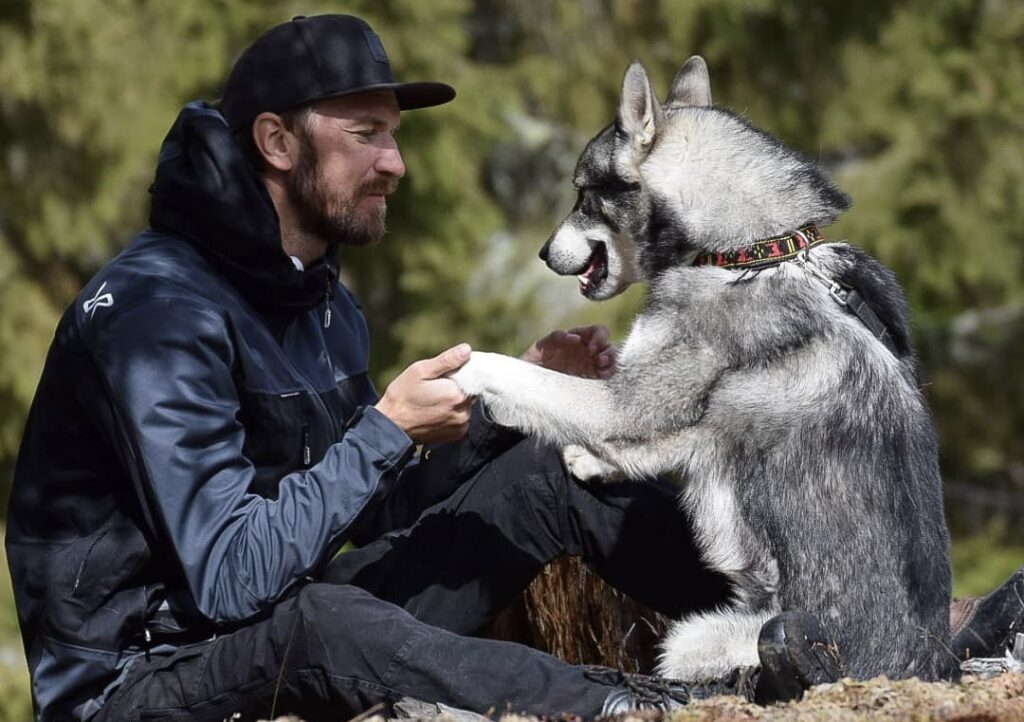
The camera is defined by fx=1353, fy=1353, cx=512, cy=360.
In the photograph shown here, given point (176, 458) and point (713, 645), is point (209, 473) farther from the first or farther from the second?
point (713, 645)

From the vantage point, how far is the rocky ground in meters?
2.65

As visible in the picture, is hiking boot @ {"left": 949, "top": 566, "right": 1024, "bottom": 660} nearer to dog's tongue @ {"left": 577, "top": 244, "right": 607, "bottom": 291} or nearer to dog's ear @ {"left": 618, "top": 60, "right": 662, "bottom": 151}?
dog's tongue @ {"left": 577, "top": 244, "right": 607, "bottom": 291}

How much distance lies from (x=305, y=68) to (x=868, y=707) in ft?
6.73

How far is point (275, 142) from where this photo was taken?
3549 millimetres

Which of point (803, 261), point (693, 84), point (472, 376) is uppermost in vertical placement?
point (693, 84)

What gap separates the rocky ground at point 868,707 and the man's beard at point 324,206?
→ 4.41 ft

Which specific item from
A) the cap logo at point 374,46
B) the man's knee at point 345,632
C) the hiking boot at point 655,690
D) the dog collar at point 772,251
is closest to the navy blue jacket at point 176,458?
the man's knee at point 345,632

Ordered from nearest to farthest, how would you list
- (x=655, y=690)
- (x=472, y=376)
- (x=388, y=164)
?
1. (x=655, y=690)
2. (x=472, y=376)
3. (x=388, y=164)

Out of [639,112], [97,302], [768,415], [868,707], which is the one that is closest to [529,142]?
[639,112]

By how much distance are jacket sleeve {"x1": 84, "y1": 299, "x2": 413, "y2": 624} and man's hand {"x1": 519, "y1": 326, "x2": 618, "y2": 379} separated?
3.09 ft

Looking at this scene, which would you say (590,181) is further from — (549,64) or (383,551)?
(549,64)

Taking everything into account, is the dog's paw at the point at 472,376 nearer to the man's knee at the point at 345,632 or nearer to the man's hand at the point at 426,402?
the man's hand at the point at 426,402

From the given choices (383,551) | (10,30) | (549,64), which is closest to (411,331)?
(549,64)

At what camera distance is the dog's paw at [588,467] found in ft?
11.5
